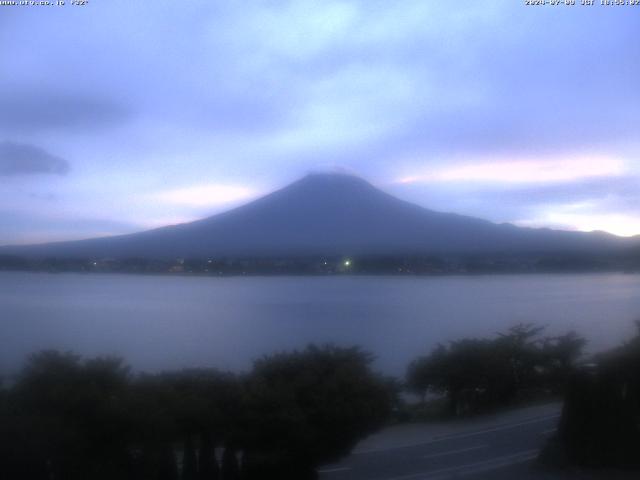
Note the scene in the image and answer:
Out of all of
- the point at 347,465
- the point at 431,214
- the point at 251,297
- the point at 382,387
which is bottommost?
the point at 347,465

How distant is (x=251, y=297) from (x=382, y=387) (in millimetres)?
6153

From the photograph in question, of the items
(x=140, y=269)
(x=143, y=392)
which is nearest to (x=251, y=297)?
(x=140, y=269)

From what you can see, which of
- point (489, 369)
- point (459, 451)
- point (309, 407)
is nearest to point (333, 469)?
point (309, 407)

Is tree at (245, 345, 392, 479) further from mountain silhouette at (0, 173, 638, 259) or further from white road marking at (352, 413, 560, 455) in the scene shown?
mountain silhouette at (0, 173, 638, 259)

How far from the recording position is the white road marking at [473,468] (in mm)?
6641

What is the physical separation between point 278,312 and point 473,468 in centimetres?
566

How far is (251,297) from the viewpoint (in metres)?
13.5

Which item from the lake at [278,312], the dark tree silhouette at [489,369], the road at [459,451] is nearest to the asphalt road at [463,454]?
the road at [459,451]

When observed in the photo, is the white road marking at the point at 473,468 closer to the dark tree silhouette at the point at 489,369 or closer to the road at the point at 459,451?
the road at the point at 459,451

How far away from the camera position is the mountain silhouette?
1179cm

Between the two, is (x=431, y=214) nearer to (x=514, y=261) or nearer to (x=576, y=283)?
(x=514, y=261)

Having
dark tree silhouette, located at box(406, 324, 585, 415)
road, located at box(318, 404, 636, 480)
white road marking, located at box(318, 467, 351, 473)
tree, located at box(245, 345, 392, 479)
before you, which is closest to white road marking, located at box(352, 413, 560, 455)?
road, located at box(318, 404, 636, 480)

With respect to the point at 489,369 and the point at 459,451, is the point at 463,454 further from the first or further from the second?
the point at 489,369

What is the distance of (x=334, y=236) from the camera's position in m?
12.9
